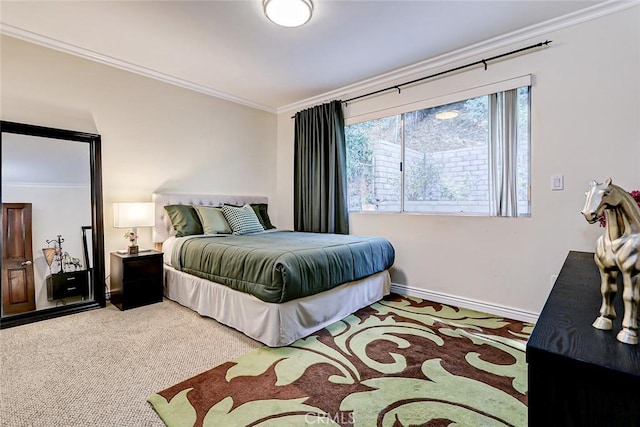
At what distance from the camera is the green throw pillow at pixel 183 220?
3393 millimetres

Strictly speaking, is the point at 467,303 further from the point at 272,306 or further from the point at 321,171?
the point at 321,171

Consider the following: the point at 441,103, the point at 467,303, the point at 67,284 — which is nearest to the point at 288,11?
the point at 441,103

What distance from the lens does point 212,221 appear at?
352cm

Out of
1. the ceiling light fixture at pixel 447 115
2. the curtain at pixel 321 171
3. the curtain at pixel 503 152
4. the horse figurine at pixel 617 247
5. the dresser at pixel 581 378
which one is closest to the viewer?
the dresser at pixel 581 378

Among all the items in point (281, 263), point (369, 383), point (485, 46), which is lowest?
point (369, 383)

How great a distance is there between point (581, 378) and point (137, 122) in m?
4.03

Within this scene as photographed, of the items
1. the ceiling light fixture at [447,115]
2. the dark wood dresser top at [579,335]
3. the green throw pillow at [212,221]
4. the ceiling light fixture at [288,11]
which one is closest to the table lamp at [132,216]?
the green throw pillow at [212,221]

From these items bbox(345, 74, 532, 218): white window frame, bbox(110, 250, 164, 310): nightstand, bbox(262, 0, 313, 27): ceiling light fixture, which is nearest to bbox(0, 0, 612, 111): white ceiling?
bbox(262, 0, 313, 27): ceiling light fixture

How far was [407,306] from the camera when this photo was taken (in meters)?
3.08

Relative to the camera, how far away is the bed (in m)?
2.16

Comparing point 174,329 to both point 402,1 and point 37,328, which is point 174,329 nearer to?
point 37,328

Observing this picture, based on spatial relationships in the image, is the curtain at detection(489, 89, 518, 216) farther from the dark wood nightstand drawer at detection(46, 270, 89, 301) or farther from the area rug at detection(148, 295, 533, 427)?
the dark wood nightstand drawer at detection(46, 270, 89, 301)

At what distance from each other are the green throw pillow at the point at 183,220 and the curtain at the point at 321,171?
57.5 inches

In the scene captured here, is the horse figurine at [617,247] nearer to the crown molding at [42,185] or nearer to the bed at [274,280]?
the bed at [274,280]
